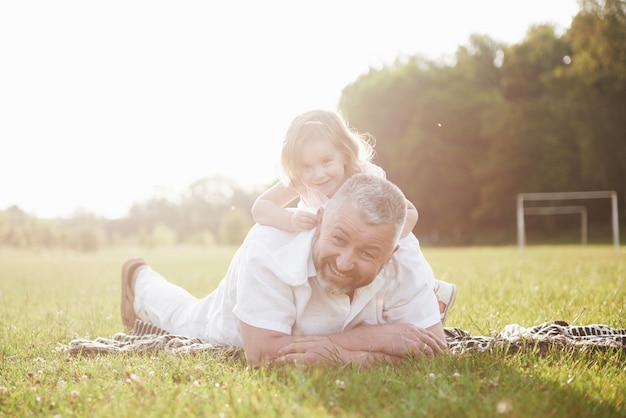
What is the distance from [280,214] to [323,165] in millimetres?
967

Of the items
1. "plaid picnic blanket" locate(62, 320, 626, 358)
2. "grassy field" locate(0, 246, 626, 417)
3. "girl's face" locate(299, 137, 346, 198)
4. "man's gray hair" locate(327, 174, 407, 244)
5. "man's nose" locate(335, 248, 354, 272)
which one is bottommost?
"plaid picnic blanket" locate(62, 320, 626, 358)

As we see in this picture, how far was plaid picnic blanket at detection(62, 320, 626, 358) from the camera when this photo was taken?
385cm

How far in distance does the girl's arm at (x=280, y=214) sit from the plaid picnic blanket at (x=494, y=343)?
927mm

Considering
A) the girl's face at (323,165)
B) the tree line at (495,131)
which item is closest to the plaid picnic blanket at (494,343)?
the girl's face at (323,165)

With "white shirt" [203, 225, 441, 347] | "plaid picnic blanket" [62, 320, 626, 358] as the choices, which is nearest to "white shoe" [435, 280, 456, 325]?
"plaid picnic blanket" [62, 320, 626, 358]

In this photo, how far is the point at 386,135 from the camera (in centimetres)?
4569

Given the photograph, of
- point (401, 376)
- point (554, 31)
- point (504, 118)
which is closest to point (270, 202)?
point (401, 376)

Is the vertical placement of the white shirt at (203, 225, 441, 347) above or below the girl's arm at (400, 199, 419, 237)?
below

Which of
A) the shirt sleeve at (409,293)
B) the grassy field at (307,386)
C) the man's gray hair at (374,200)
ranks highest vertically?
the man's gray hair at (374,200)

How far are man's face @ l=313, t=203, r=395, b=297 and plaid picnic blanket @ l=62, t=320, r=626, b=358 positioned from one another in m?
0.90

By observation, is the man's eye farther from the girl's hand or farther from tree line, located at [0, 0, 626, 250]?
tree line, located at [0, 0, 626, 250]

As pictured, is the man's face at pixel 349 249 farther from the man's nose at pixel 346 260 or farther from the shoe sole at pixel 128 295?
the shoe sole at pixel 128 295

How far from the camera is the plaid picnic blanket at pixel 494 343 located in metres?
3.85

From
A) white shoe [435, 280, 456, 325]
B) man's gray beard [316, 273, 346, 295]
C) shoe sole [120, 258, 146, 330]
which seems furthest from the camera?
shoe sole [120, 258, 146, 330]
